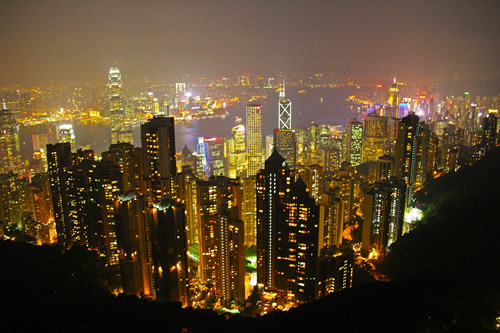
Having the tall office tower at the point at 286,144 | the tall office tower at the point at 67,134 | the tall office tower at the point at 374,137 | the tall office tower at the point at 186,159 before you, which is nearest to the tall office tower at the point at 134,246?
the tall office tower at the point at 186,159

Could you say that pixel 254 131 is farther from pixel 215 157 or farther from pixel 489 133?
pixel 489 133

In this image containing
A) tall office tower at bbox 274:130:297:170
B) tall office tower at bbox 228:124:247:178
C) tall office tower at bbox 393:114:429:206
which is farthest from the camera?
tall office tower at bbox 274:130:297:170

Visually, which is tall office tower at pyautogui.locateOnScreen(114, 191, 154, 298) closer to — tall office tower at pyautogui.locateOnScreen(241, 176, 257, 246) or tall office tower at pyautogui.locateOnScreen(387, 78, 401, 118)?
tall office tower at pyautogui.locateOnScreen(241, 176, 257, 246)

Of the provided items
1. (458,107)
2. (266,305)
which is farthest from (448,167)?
(266,305)

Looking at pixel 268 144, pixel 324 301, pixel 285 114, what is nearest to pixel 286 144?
pixel 268 144

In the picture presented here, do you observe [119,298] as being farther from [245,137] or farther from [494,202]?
[245,137]

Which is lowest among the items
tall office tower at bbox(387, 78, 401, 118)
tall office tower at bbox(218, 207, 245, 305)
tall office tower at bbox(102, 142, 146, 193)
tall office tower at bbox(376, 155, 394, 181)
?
tall office tower at bbox(218, 207, 245, 305)

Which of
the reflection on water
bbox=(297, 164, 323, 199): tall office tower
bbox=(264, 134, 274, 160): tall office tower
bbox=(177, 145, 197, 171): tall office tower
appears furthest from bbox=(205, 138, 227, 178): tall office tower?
bbox=(297, 164, 323, 199): tall office tower
